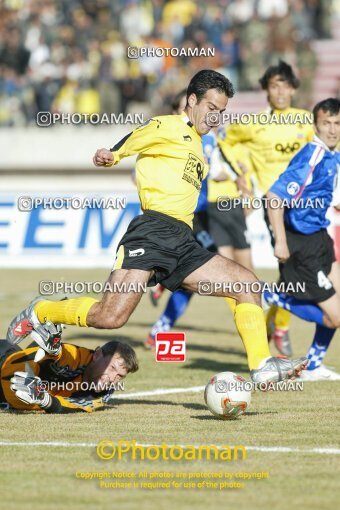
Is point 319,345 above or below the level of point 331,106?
below

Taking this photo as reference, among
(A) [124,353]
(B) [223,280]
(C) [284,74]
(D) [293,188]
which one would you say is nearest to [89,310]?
(A) [124,353]

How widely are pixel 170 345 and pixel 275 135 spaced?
10.6 ft

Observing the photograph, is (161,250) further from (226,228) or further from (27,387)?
(226,228)

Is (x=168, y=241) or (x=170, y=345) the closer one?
(x=168, y=241)

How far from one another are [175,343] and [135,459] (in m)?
2.73

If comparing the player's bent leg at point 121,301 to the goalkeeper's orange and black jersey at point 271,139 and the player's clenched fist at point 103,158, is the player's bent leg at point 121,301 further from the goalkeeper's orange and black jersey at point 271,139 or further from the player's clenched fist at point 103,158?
the goalkeeper's orange and black jersey at point 271,139

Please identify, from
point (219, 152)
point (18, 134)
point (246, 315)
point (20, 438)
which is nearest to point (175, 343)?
point (246, 315)

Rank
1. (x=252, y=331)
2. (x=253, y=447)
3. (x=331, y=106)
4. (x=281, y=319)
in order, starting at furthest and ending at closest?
(x=281, y=319) → (x=331, y=106) → (x=252, y=331) → (x=253, y=447)

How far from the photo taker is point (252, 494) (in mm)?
5355

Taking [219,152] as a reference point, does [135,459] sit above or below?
below

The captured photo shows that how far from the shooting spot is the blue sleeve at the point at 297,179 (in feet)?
29.3

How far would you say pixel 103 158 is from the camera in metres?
7.35

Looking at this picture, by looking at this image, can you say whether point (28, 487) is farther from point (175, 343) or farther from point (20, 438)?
point (175, 343)

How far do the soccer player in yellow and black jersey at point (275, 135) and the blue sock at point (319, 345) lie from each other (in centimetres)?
120
